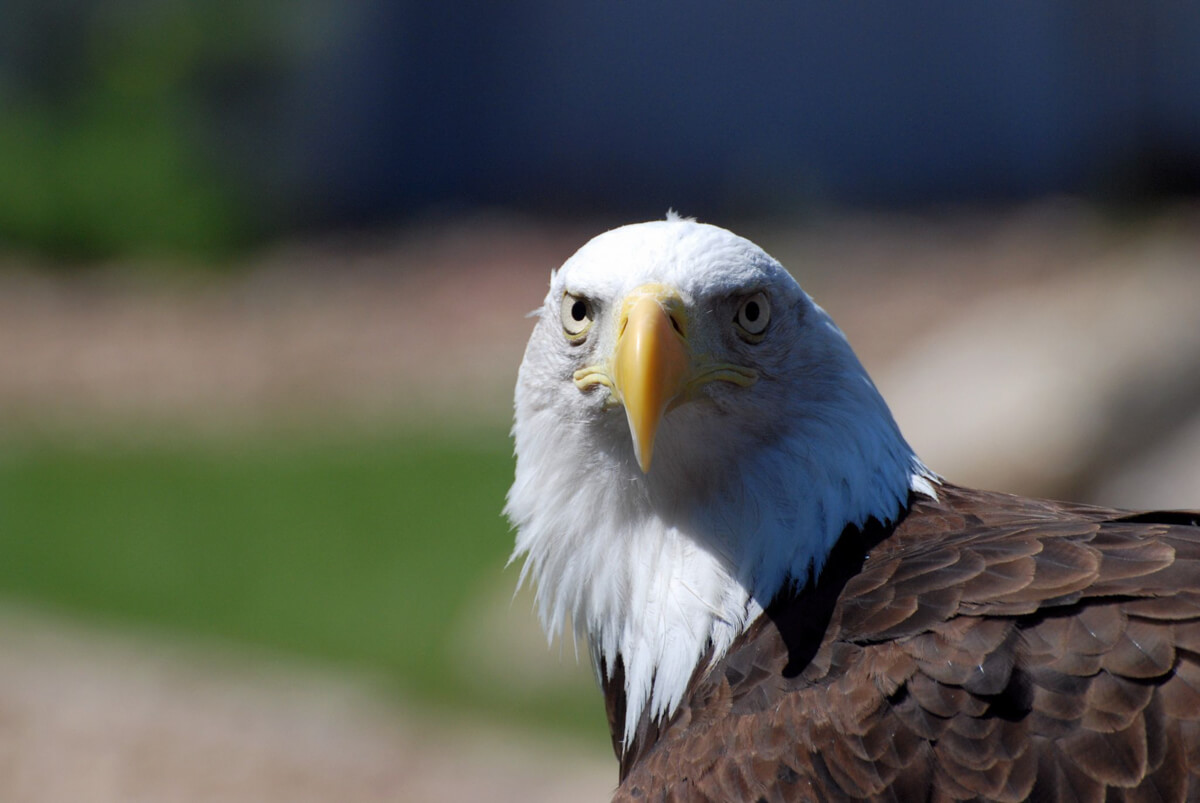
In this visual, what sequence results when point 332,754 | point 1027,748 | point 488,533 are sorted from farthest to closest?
point 488,533
point 332,754
point 1027,748

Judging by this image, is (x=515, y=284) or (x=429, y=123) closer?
(x=515, y=284)

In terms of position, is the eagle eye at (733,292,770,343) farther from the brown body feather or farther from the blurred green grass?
the blurred green grass

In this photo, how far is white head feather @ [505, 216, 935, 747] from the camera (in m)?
3.10

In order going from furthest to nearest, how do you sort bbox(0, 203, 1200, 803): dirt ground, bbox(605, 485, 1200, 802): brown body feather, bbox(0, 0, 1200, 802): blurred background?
bbox(0, 0, 1200, 802): blurred background, bbox(0, 203, 1200, 803): dirt ground, bbox(605, 485, 1200, 802): brown body feather

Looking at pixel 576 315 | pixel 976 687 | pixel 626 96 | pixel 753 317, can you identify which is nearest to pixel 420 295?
pixel 626 96

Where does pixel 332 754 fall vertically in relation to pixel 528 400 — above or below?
below

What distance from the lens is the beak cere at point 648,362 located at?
9.27ft

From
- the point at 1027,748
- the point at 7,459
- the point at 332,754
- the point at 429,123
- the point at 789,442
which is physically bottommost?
the point at 7,459

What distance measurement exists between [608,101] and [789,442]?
47.1 feet

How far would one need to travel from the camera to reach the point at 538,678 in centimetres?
713

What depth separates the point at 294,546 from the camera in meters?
9.30

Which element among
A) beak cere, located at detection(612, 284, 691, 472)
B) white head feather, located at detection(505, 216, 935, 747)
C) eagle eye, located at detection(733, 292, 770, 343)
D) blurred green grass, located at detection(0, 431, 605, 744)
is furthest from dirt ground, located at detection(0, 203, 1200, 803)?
beak cere, located at detection(612, 284, 691, 472)

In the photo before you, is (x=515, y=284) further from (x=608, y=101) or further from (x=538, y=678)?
(x=538, y=678)

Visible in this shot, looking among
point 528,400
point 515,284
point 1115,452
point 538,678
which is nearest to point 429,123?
point 515,284
